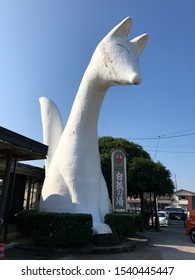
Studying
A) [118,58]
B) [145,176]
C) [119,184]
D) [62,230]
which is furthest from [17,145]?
→ [145,176]

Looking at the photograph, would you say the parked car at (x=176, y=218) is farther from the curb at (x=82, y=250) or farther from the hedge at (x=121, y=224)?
the curb at (x=82, y=250)

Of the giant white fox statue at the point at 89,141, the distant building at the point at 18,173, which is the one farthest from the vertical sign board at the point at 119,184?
the distant building at the point at 18,173

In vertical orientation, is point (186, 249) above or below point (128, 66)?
below

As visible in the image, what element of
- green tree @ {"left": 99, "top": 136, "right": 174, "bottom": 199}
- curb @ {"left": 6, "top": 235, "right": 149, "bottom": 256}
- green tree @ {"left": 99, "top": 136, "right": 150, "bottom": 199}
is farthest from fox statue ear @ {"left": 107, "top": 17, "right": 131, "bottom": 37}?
green tree @ {"left": 99, "top": 136, "right": 150, "bottom": 199}

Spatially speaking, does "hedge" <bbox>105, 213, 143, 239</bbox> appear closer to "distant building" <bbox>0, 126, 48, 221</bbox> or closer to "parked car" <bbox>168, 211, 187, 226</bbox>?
"distant building" <bbox>0, 126, 48, 221</bbox>

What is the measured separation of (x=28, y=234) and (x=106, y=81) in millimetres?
5976

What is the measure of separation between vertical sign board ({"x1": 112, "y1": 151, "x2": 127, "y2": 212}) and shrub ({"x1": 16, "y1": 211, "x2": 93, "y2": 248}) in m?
3.31

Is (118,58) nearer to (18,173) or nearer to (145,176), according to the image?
(18,173)

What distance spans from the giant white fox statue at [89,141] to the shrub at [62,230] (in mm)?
795

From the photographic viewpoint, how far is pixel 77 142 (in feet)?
35.8

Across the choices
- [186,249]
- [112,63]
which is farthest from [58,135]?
[186,249]

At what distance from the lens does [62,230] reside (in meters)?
8.66

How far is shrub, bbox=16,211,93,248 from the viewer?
338 inches

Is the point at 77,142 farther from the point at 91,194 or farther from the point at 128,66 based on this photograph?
the point at 128,66
